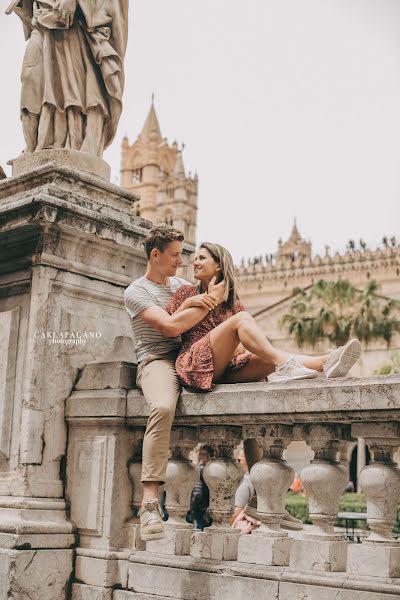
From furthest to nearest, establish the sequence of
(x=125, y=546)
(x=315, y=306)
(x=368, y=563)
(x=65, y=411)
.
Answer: (x=315, y=306) < (x=65, y=411) < (x=125, y=546) < (x=368, y=563)

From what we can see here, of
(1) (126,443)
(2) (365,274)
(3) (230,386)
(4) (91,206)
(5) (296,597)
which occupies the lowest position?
(5) (296,597)

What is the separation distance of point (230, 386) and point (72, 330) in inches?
51.2

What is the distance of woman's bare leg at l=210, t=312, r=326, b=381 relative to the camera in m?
4.00

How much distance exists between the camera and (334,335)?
40.3 m

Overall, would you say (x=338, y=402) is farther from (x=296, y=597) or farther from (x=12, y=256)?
(x=12, y=256)

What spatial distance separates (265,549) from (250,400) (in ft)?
2.27

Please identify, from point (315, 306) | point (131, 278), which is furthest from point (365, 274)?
point (131, 278)

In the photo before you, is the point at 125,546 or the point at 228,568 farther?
the point at 125,546

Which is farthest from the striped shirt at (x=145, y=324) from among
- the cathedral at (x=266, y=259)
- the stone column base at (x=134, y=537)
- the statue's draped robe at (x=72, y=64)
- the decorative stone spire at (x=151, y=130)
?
the decorative stone spire at (x=151, y=130)

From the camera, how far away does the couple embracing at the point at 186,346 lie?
12.9 feet

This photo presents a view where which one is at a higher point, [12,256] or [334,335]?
[334,335]

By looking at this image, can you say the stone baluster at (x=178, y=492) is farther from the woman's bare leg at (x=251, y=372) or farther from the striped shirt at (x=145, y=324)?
the striped shirt at (x=145, y=324)

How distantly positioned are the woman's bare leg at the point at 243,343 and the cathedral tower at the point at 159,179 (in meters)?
88.0

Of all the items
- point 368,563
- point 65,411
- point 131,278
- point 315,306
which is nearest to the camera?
point 368,563
